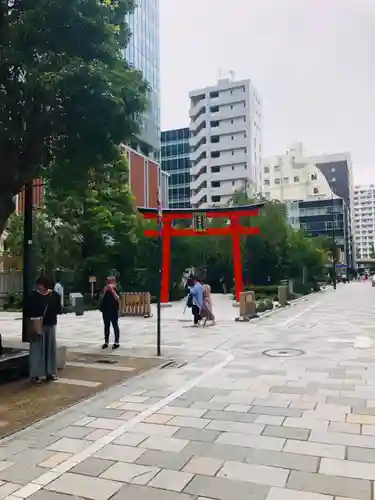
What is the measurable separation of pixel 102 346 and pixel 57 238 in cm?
1560

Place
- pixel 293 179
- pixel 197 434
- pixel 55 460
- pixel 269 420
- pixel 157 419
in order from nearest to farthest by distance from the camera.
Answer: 1. pixel 55 460
2. pixel 197 434
3. pixel 269 420
4. pixel 157 419
5. pixel 293 179

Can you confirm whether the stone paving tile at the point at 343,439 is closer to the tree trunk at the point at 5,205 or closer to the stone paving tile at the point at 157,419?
the stone paving tile at the point at 157,419

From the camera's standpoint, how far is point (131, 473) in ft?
13.5

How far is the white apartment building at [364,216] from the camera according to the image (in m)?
164

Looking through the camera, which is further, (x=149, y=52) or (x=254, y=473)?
(x=149, y=52)

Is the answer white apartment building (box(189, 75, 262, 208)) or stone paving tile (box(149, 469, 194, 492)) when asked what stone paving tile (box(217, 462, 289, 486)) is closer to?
stone paving tile (box(149, 469, 194, 492))

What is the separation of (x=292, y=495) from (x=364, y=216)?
180 m

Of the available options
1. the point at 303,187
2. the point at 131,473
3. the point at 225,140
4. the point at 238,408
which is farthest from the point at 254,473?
the point at 303,187

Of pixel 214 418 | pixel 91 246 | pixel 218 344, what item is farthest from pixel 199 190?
pixel 214 418

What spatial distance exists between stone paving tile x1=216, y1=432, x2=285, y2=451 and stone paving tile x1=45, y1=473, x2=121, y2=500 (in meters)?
1.34

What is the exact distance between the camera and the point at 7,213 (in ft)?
28.4

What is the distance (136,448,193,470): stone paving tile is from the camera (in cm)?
425

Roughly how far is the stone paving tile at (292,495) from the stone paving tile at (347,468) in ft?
1.44

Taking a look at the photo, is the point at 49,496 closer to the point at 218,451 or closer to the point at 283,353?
the point at 218,451
